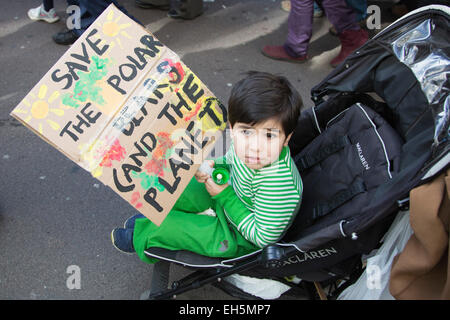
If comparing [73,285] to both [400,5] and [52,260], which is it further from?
[400,5]

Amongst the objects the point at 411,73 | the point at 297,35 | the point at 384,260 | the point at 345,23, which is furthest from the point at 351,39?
the point at 384,260

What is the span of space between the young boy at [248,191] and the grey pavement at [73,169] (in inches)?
19.2

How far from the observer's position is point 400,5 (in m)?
3.79

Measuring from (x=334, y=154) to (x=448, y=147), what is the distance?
525 mm

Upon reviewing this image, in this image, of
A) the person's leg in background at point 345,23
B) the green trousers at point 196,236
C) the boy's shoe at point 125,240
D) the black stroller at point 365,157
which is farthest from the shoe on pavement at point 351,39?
the boy's shoe at point 125,240

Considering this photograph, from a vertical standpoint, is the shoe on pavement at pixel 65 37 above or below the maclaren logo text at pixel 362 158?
below

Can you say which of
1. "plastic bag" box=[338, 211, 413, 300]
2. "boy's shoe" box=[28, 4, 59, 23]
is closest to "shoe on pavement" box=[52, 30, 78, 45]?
"boy's shoe" box=[28, 4, 59, 23]

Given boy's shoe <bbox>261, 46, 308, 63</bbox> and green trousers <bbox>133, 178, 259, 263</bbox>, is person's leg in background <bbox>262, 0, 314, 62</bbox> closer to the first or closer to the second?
boy's shoe <bbox>261, 46, 308, 63</bbox>

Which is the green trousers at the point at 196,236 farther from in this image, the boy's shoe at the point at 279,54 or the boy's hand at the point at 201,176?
the boy's shoe at the point at 279,54

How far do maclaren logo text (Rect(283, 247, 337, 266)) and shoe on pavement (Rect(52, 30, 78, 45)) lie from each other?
2746mm

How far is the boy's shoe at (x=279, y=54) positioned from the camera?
320 centimetres

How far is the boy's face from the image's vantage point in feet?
4.21

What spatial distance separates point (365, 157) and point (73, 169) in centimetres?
174
